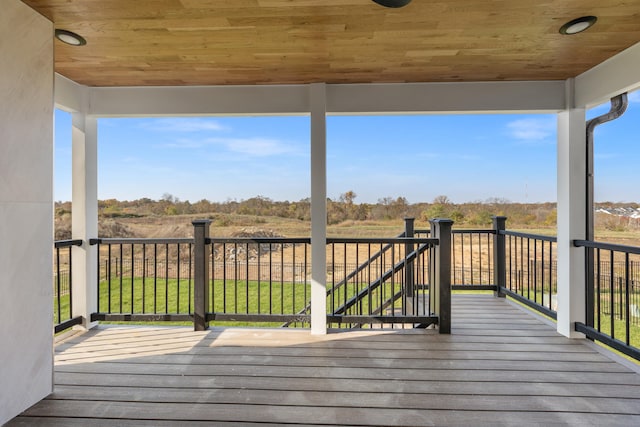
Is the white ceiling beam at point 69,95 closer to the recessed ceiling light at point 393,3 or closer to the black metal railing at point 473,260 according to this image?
the recessed ceiling light at point 393,3

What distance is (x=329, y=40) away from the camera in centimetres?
230

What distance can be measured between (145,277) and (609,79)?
5878 mm

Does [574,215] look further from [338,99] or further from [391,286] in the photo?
[338,99]

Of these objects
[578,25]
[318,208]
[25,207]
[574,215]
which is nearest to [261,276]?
[318,208]

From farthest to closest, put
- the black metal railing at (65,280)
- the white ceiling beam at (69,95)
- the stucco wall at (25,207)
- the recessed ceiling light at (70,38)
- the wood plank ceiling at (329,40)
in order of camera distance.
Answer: the black metal railing at (65,280), the white ceiling beam at (69,95), the recessed ceiling light at (70,38), the wood plank ceiling at (329,40), the stucco wall at (25,207)

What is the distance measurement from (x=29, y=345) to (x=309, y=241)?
2.13 meters

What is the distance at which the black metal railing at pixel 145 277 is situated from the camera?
3.35m

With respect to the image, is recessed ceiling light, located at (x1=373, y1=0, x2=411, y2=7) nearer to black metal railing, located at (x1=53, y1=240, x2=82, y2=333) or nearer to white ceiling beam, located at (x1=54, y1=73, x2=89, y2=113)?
white ceiling beam, located at (x1=54, y1=73, x2=89, y2=113)

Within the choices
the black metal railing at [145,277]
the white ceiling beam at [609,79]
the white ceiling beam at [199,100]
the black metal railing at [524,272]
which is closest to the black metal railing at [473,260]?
the black metal railing at [524,272]

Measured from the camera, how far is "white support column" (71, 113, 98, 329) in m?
3.28

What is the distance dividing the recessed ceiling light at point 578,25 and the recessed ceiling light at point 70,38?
314 cm

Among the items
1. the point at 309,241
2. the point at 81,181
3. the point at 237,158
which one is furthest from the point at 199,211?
the point at 309,241

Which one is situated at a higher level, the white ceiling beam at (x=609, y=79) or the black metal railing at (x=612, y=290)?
the white ceiling beam at (x=609, y=79)

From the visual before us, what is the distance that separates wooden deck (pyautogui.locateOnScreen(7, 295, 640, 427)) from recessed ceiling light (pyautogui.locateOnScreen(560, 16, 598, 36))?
2267mm
